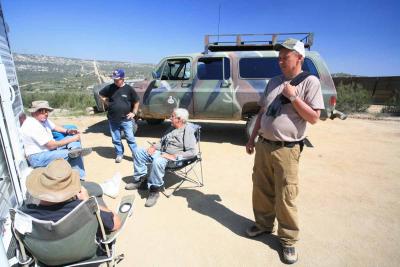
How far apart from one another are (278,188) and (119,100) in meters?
3.30

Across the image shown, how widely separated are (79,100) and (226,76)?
9.37 m

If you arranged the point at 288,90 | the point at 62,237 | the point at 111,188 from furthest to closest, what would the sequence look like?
1. the point at 111,188
2. the point at 288,90
3. the point at 62,237

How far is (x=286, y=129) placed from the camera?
7.35 ft

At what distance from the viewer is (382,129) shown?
7.47 meters

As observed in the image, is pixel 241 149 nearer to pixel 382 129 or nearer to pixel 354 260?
pixel 354 260

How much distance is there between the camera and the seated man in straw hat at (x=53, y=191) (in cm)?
170

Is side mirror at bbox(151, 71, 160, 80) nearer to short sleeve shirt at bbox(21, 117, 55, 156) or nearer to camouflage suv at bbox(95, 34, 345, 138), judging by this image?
camouflage suv at bbox(95, 34, 345, 138)

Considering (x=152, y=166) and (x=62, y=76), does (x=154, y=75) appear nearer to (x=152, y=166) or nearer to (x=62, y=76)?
(x=152, y=166)

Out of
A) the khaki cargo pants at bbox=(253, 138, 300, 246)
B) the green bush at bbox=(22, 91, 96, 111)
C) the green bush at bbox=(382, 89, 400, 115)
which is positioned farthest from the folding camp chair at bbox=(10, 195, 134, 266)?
the green bush at bbox=(382, 89, 400, 115)

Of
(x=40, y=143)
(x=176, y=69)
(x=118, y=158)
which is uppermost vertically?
(x=176, y=69)

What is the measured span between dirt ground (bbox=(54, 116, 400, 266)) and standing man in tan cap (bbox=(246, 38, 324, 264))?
0.50 m

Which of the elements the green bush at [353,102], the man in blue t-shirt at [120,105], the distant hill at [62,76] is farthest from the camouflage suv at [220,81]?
the green bush at [353,102]

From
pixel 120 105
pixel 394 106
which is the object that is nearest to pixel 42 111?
pixel 120 105

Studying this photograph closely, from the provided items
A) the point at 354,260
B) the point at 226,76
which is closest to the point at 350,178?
the point at 354,260
